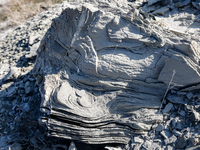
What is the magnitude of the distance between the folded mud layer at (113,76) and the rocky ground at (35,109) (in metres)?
0.22

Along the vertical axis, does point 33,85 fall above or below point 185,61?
below

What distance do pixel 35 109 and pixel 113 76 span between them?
253 centimetres

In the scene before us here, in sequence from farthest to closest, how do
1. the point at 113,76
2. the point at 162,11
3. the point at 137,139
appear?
the point at 162,11
the point at 113,76
the point at 137,139

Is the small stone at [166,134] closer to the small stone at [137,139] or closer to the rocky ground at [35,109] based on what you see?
the rocky ground at [35,109]

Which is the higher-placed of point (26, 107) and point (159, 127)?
point (159, 127)

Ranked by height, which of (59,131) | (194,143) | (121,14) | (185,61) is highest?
(121,14)

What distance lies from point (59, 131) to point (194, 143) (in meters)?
2.62

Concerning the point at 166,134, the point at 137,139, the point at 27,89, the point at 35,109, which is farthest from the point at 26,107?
the point at 166,134

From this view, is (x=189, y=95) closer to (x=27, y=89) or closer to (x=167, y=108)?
(x=167, y=108)

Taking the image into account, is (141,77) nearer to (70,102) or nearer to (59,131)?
(70,102)

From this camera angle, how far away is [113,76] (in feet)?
13.2

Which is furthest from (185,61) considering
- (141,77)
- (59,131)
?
(59,131)

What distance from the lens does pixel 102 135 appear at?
368 centimetres

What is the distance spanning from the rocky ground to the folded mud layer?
8.8 inches
